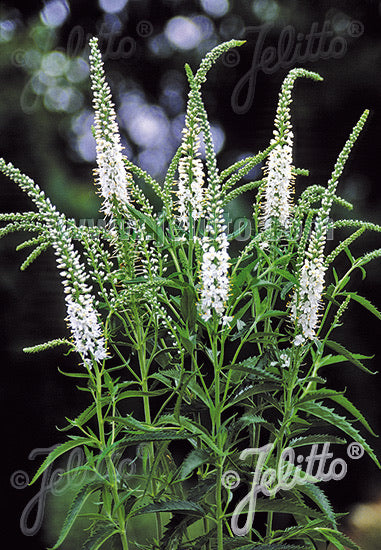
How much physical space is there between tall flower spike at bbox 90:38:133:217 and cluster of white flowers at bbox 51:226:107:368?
0.15 metres

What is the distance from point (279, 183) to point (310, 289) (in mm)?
241

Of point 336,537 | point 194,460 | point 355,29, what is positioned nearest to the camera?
point 194,460

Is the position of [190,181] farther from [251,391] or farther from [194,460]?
[194,460]

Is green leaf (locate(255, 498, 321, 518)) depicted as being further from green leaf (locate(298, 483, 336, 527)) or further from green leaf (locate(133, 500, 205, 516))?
green leaf (locate(133, 500, 205, 516))

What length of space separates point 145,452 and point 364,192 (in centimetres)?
118

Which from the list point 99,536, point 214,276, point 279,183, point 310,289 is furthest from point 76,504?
point 279,183

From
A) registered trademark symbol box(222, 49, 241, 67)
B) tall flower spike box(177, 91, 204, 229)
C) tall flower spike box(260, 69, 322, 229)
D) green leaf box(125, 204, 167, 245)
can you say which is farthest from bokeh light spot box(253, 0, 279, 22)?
green leaf box(125, 204, 167, 245)

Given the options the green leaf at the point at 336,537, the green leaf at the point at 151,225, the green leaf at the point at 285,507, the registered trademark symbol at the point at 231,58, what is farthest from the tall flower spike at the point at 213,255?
the registered trademark symbol at the point at 231,58

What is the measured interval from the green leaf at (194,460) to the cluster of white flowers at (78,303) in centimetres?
24

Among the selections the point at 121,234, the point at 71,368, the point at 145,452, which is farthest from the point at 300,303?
the point at 71,368

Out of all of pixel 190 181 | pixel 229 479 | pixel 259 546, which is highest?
pixel 190 181

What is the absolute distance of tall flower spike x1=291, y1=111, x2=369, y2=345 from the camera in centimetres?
110

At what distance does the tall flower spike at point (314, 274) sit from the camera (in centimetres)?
110

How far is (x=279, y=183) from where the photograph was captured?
4.00 ft
